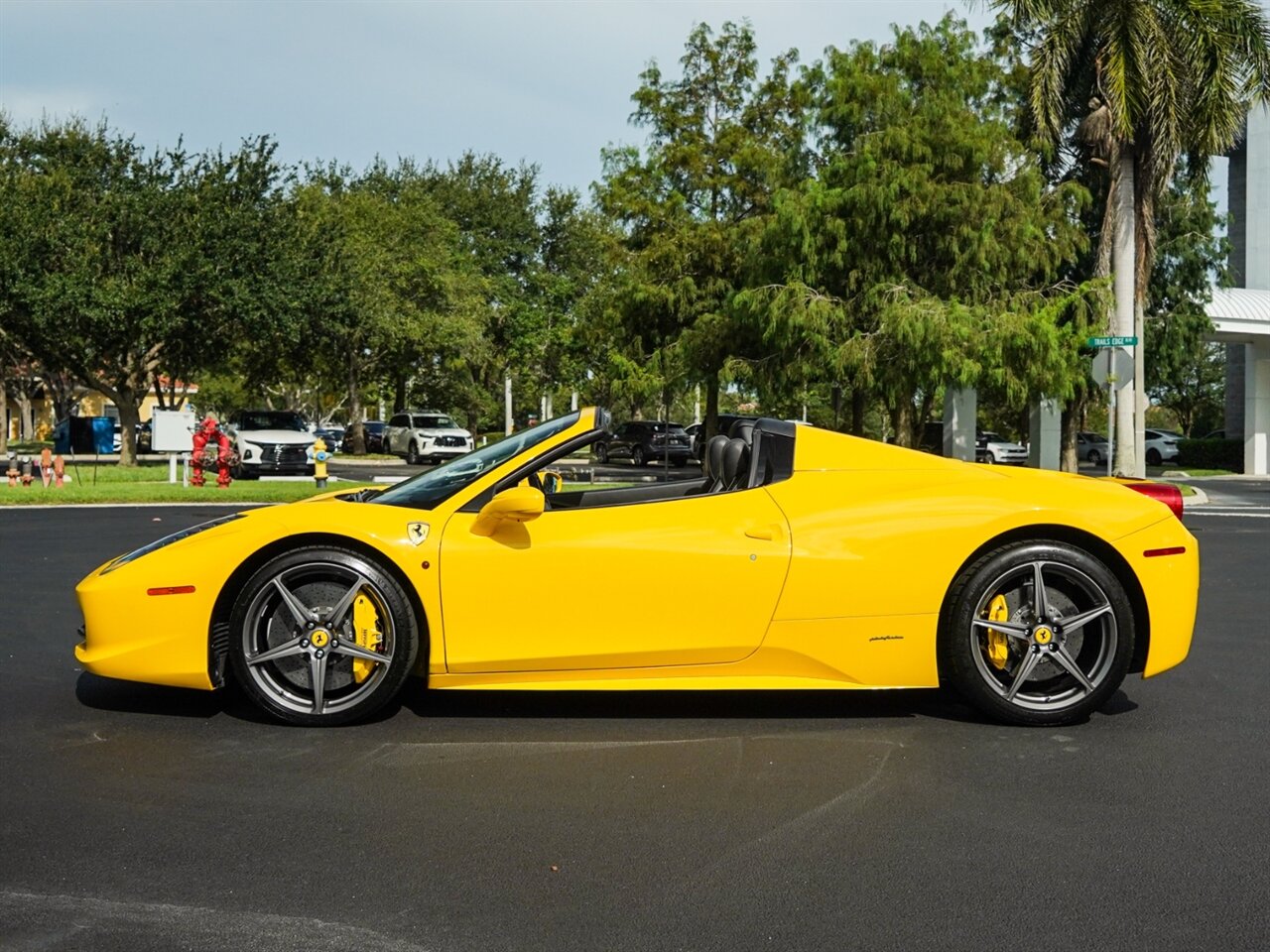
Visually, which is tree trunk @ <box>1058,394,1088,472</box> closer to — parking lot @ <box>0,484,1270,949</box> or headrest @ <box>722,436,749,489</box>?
parking lot @ <box>0,484,1270,949</box>

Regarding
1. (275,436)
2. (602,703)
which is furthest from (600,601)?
(275,436)

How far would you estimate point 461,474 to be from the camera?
18.6 ft

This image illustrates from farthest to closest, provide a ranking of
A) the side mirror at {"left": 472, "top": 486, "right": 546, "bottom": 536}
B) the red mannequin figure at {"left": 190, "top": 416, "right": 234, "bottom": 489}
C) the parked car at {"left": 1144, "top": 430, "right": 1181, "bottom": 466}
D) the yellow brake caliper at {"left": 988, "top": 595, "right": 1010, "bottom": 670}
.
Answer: the parked car at {"left": 1144, "top": 430, "right": 1181, "bottom": 466} < the red mannequin figure at {"left": 190, "top": 416, "right": 234, "bottom": 489} < the yellow brake caliper at {"left": 988, "top": 595, "right": 1010, "bottom": 670} < the side mirror at {"left": 472, "top": 486, "right": 546, "bottom": 536}

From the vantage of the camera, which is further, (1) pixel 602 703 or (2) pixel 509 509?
(1) pixel 602 703

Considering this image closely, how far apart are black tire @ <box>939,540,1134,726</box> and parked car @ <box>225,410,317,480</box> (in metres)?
25.8

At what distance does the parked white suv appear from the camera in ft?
146

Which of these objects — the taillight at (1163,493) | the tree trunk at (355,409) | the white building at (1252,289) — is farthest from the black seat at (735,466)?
the tree trunk at (355,409)

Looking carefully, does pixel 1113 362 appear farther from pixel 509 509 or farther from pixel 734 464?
pixel 509 509

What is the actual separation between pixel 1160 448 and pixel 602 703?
43.9 metres

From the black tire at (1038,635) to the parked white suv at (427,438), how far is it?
123 feet

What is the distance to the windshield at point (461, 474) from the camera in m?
5.45

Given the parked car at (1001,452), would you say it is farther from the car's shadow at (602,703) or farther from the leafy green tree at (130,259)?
the car's shadow at (602,703)

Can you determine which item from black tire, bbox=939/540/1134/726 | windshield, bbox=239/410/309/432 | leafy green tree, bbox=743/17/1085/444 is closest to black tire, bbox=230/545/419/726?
black tire, bbox=939/540/1134/726

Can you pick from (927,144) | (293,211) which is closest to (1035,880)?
(927,144)
